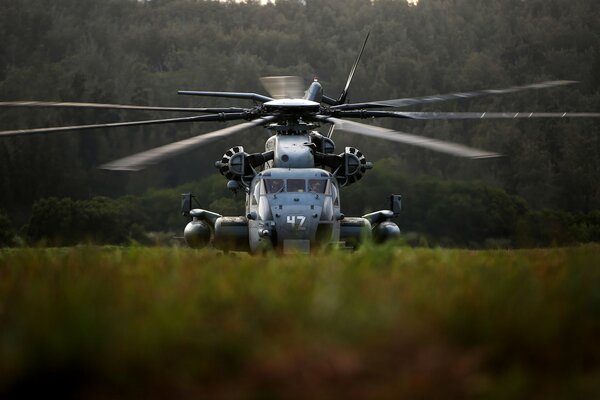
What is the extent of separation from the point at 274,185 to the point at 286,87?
7.94 ft

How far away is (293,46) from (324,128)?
122 feet

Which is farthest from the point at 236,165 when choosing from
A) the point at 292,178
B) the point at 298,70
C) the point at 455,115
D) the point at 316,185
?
the point at 298,70

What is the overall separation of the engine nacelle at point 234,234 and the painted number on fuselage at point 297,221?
1411 millimetres

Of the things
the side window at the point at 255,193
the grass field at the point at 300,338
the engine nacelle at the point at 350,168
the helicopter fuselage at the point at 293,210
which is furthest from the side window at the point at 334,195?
the grass field at the point at 300,338

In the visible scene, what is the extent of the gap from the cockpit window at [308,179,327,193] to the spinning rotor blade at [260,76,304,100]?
88.9 inches

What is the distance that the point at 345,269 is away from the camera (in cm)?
676

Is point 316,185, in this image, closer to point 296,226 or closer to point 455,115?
point 296,226

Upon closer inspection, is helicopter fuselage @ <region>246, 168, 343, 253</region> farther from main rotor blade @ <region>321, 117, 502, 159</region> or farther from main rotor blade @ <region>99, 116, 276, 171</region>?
main rotor blade @ <region>99, 116, 276, 171</region>

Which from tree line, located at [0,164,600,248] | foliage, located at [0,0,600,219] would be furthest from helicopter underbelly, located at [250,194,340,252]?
foliage, located at [0,0,600,219]

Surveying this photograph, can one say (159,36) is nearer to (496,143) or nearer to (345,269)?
(496,143)

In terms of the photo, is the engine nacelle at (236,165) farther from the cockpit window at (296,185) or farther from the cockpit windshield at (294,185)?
the cockpit window at (296,185)

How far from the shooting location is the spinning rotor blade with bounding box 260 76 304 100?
20.2 metres

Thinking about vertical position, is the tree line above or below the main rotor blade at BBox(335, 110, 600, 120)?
below

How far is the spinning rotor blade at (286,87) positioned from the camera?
20.2 m
